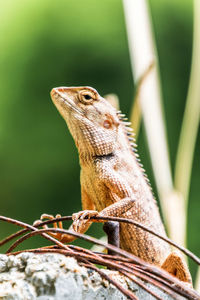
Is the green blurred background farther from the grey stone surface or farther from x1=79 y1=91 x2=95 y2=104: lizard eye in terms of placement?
the grey stone surface

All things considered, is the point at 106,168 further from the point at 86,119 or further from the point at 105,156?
the point at 86,119

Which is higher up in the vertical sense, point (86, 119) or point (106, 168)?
point (86, 119)

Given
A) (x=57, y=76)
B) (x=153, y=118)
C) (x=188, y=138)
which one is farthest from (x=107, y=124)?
(x=57, y=76)

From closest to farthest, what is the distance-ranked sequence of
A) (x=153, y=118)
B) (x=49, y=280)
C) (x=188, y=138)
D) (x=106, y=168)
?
(x=49, y=280), (x=106, y=168), (x=153, y=118), (x=188, y=138)

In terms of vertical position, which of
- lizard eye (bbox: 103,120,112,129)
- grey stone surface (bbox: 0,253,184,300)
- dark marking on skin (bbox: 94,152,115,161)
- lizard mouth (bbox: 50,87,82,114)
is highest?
lizard mouth (bbox: 50,87,82,114)

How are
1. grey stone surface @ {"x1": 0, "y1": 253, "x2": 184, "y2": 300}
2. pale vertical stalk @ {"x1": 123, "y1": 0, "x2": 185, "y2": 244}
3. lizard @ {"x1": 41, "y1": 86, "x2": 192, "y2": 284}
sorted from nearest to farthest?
1. grey stone surface @ {"x1": 0, "y1": 253, "x2": 184, "y2": 300}
2. lizard @ {"x1": 41, "y1": 86, "x2": 192, "y2": 284}
3. pale vertical stalk @ {"x1": 123, "y1": 0, "x2": 185, "y2": 244}

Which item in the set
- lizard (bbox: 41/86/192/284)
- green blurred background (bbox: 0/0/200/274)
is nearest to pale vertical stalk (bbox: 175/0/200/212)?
lizard (bbox: 41/86/192/284)
